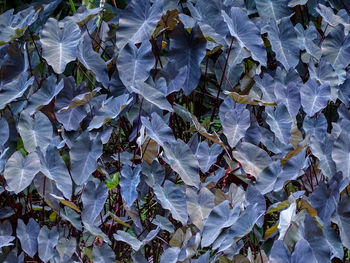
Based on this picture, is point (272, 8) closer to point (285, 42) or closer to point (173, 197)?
point (285, 42)

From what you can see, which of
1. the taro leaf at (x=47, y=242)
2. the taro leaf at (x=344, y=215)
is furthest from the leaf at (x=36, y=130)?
the taro leaf at (x=344, y=215)

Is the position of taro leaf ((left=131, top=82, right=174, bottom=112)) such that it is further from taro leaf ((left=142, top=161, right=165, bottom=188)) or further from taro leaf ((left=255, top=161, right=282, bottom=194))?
taro leaf ((left=255, top=161, right=282, bottom=194))

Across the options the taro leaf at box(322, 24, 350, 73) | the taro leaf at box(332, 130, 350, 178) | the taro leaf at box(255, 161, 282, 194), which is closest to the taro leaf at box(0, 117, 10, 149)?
the taro leaf at box(255, 161, 282, 194)

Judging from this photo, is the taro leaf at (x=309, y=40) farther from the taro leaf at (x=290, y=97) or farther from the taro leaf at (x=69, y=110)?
the taro leaf at (x=69, y=110)

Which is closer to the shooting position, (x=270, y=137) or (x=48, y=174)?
(x=48, y=174)

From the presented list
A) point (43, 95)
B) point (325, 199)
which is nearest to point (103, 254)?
point (43, 95)

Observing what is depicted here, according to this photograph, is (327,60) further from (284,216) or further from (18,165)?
(18,165)

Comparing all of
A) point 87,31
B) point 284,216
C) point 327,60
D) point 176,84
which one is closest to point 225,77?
point 176,84
